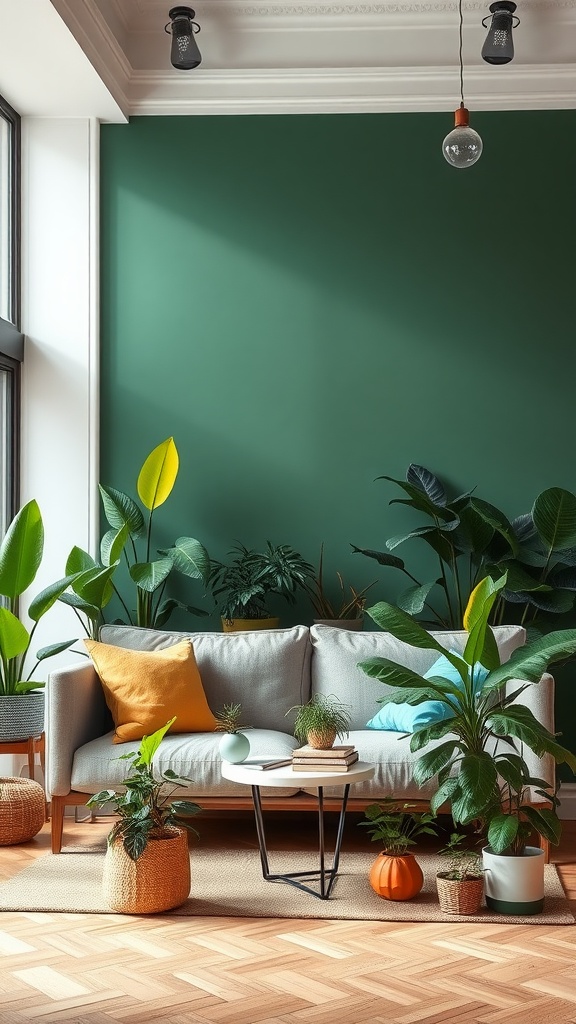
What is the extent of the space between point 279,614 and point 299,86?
8.67 ft

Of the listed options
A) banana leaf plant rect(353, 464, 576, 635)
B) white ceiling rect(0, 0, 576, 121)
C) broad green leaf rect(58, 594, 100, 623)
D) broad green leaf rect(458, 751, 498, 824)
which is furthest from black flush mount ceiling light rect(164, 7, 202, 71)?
broad green leaf rect(458, 751, 498, 824)

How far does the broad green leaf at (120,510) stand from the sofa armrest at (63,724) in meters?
0.89

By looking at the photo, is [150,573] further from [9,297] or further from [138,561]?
[9,297]

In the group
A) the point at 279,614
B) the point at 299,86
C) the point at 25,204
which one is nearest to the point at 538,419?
the point at 279,614

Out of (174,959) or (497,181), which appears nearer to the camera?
(174,959)

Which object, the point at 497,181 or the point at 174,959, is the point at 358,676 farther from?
the point at 497,181

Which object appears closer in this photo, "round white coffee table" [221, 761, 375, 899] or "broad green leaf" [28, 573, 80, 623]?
"round white coffee table" [221, 761, 375, 899]

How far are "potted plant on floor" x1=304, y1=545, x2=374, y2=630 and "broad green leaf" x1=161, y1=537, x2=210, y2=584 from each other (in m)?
0.53

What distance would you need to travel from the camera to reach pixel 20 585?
458 centimetres

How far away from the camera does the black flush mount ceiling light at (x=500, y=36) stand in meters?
4.81

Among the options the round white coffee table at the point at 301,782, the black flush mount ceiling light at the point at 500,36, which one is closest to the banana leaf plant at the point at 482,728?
the round white coffee table at the point at 301,782

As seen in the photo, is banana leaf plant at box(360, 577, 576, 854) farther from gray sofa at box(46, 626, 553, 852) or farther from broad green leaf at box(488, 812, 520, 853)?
gray sofa at box(46, 626, 553, 852)

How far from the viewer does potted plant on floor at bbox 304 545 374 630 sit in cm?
493

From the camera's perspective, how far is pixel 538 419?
5.19m
